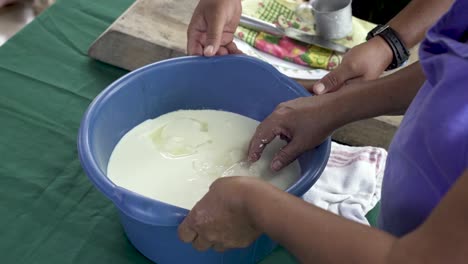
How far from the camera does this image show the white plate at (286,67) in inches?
47.7

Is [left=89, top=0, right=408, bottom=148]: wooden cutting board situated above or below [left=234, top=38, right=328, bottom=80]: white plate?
above

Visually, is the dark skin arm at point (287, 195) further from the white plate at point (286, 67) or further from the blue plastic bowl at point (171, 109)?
the white plate at point (286, 67)

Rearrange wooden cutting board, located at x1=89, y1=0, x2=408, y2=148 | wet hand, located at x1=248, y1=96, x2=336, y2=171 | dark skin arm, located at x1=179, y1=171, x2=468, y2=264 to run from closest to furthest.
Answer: dark skin arm, located at x1=179, y1=171, x2=468, y2=264 < wet hand, located at x1=248, y1=96, x2=336, y2=171 < wooden cutting board, located at x1=89, y1=0, x2=408, y2=148

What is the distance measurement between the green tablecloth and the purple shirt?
300mm

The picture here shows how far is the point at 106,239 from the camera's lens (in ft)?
3.02

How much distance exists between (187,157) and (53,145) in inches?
10.2

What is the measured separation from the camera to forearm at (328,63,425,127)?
792mm

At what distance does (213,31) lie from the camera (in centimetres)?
103

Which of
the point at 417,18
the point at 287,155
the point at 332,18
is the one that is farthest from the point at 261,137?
the point at 332,18

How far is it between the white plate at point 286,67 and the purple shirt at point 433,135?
510 millimetres

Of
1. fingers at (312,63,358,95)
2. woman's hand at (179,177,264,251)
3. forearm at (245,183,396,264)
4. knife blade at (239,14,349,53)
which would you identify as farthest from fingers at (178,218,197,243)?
knife blade at (239,14,349,53)

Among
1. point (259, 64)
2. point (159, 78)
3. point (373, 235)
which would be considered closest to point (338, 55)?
point (259, 64)

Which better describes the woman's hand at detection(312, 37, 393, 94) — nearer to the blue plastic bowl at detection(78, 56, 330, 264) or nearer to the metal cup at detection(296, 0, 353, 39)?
the blue plastic bowl at detection(78, 56, 330, 264)

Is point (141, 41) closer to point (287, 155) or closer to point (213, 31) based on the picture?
point (213, 31)
